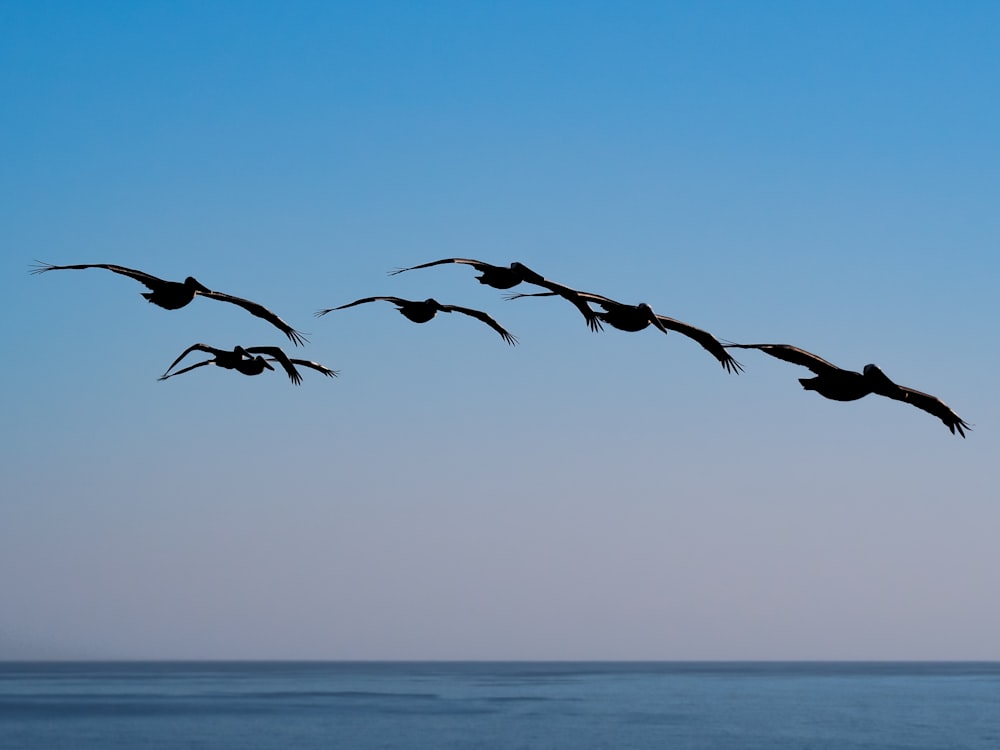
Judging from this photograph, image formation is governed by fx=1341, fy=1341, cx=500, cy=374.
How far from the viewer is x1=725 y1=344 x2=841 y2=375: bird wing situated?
43.4ft

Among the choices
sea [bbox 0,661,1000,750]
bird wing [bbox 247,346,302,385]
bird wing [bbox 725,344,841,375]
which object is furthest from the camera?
sea [bbox 0,661,1000,750]

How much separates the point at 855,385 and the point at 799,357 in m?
0.81

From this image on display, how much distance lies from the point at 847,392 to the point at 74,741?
4468 inches

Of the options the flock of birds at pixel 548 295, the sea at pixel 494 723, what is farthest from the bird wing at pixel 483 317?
the sea at pixel 494 723

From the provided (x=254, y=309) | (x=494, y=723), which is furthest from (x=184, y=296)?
(x=494, y=723)

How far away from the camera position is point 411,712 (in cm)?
15725

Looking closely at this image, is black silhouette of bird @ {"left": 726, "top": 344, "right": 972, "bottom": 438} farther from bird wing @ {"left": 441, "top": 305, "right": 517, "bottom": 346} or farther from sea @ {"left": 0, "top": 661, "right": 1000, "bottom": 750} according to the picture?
sea @ {"left": 0, "top": 661, "right": 1000, "bottom": 750}

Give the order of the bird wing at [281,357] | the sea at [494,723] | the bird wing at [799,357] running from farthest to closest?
the sea at [494,723] → the bird wing at [281,357] → the bird wing at [799,357]

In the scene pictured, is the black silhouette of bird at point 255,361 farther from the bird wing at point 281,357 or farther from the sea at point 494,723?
the sea at point 494,723

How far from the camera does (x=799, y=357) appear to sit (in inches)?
539

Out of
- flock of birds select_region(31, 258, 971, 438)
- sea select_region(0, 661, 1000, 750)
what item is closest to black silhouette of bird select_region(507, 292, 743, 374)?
flock of birds select_region(31, 258, 971, 438)

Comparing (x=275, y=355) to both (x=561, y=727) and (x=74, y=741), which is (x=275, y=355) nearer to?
(x=74, y=741)

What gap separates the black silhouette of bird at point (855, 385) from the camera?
13445mm

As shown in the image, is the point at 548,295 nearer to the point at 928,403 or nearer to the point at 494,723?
the point at 928,403
